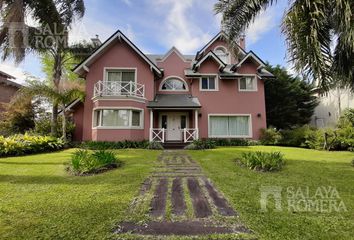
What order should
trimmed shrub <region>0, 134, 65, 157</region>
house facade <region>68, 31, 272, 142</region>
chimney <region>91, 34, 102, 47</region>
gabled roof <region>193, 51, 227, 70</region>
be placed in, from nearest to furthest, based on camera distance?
trimmed shrub <region>0, 134, 65, 157</region> → house facade <region>68, 31, 272, 142</region> → gabled roof <region>193, 51, 227, 70</region> → chimney <region>91, 34, 102, 47</region>

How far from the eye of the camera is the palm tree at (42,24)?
12938 mm

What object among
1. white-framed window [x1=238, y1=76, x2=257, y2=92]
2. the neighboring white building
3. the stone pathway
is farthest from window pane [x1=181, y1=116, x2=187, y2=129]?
the neighboring white building

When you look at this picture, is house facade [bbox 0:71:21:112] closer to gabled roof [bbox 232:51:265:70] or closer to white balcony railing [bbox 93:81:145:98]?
white balcony railing [bbox 93:81:145:98]

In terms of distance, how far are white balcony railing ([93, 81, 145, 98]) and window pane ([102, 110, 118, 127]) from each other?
127cm

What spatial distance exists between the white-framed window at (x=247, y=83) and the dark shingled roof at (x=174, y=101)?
4.09 m

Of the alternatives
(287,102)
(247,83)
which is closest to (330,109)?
(287,102)

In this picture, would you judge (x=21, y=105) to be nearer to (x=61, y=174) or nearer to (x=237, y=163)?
(x=61, y=174)

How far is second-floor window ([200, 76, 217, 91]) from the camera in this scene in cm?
1883

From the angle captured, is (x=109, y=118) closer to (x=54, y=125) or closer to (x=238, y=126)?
Answer: (x=54, y=125)

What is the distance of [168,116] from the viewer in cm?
1881

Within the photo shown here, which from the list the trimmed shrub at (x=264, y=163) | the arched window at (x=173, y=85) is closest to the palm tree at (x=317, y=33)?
the trimmed shrub at (x=264, y=163)

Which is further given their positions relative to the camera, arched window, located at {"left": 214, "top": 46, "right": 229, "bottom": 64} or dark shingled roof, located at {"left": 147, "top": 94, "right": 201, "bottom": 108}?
arched window, located at {"left": 214, "top": 46, "right": 229, "bottom": 64}

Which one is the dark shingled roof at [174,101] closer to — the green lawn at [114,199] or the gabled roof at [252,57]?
the gabled roof at [252,57]

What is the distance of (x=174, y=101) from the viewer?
17.7 m
